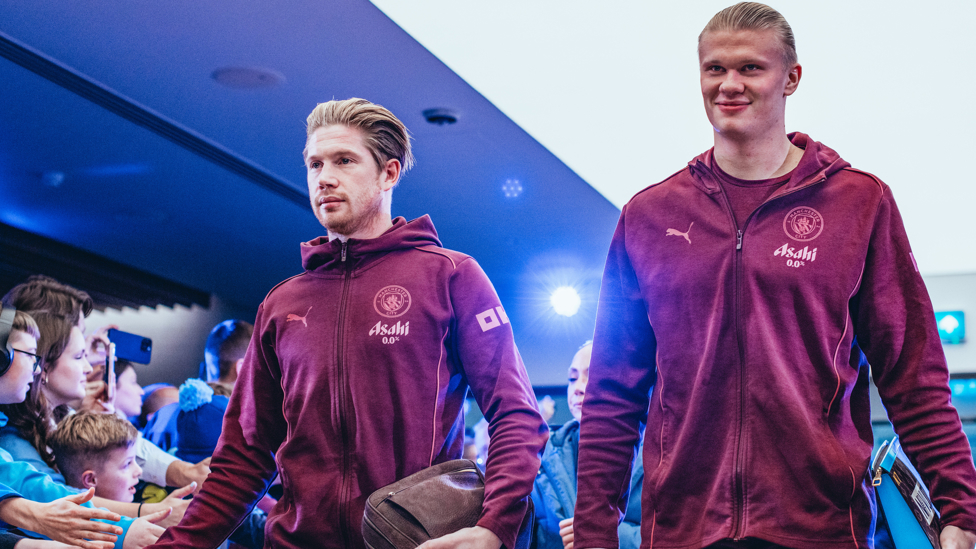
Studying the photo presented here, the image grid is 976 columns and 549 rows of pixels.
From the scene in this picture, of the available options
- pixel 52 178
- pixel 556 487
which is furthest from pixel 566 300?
pixel 556 487

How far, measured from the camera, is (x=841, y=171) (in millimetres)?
1553

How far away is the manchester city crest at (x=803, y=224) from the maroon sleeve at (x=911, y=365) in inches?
3.7

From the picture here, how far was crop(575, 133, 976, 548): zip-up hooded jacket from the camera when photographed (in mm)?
1363

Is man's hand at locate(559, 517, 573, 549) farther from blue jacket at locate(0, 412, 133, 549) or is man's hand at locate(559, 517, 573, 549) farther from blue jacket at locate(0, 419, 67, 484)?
A: blue jacket at locate(0, 419, 67, 484)

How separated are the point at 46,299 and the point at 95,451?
0.51 metres

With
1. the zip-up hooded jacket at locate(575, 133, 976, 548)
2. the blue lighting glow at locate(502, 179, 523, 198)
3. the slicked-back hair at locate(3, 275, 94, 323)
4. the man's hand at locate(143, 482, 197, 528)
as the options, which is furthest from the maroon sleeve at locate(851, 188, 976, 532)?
the blue lighting glow at locate(502, 179, 523, 198)

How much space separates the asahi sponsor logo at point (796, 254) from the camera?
1470 millimetres

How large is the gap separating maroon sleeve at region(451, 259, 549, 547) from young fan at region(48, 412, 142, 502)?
1.56 metres

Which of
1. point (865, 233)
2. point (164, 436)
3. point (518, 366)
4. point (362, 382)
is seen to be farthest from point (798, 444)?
point (164, 436)

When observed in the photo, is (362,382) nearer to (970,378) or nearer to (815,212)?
(815,212)

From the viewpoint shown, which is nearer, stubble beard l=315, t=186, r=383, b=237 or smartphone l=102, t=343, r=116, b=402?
stubble beard l=315, t=186, r=383, b=237

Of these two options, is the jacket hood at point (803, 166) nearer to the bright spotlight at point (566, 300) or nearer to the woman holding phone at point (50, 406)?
the woman holding phone at point (50, 406)

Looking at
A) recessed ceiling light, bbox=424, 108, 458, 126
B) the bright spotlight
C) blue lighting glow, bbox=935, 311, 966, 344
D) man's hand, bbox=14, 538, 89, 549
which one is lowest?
man's hand, bbox=14, 538, 89, 549

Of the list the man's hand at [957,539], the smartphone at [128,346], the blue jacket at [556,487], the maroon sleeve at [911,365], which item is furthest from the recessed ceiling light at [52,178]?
the man's hand at [957,539]
